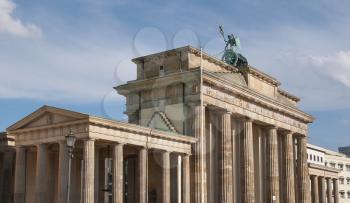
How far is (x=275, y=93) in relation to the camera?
73.4 metres

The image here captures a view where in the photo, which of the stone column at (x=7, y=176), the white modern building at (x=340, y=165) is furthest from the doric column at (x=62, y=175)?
the white modern building at (x=340, y=165)

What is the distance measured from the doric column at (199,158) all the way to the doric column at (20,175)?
54.2ft

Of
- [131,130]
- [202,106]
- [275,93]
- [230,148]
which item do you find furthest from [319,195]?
[131,130]

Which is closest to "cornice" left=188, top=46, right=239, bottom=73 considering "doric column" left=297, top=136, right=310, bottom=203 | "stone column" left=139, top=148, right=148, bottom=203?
"stone column" left=139, top=148, right=148, bottom=203

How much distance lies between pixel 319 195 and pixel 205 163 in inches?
1932

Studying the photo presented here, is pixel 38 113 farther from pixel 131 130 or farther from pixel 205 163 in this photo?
pixel 205 163

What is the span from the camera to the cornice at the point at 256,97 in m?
57.6

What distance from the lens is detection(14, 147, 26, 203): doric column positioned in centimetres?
4797

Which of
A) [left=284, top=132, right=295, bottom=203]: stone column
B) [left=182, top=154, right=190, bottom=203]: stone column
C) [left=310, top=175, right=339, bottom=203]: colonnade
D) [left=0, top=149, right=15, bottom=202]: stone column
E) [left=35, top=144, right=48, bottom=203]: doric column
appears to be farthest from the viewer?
[left=310, top=175, right=339, bottom=203]: colonnade

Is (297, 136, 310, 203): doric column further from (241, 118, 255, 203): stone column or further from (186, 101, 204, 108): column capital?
(186, 101, 204, 108): column capital

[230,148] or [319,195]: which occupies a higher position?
[230,148]

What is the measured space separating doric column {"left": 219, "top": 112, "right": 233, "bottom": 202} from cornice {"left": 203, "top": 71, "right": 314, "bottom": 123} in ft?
10.4

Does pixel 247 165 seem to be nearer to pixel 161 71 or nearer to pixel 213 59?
Result: pixel 213 59

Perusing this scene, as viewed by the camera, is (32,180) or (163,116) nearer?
(32,180)
